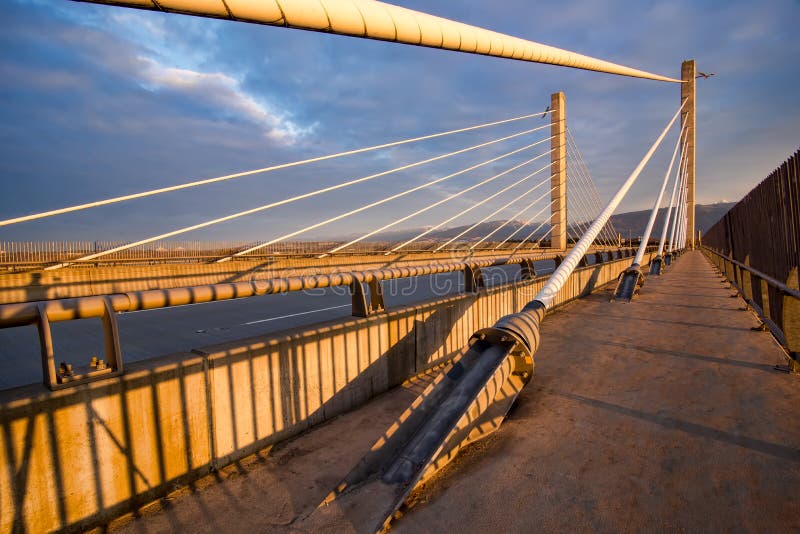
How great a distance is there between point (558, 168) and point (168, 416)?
20275 mm

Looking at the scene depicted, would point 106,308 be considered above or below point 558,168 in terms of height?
below

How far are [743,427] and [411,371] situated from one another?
3.35 meters

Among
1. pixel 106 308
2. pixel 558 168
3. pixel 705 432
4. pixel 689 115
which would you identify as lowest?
pixel 705 432

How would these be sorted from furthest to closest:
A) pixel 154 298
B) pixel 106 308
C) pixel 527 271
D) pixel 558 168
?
pixel 558 168
pixel 527 271
pixel 154 298
pixel 106 308

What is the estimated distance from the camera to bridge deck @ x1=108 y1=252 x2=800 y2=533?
2.50m

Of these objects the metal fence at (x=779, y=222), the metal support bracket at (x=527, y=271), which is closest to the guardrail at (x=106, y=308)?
the metal support bracket at (x=527, y=271)

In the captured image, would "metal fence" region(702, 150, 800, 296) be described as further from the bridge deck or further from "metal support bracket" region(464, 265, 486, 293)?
"metal support bracket" region(464, 265, 486, 293)

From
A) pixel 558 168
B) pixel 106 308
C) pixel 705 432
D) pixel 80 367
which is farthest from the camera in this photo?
pixel 558 168

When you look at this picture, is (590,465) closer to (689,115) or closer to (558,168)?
(558,168)

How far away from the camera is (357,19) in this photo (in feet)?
9.82

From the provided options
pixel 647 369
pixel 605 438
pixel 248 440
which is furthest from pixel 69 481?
pixel 647 369

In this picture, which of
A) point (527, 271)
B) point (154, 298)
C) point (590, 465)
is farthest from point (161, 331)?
point (590, 465)

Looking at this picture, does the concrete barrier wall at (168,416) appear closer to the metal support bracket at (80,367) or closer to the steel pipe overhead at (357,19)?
the metal support bracket at (80,367)

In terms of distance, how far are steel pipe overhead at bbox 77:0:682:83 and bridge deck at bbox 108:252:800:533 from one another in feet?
10.4
